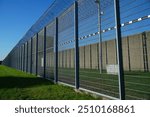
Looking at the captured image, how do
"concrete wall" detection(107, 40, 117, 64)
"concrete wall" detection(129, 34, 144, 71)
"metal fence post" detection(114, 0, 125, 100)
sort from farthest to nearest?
1. "concrete wall" detection(107, 40, 117, 64)
2. "concrete wall" detection(129, 34, 144, 71)
3. "metal fence post" detection(114, 0, 125, 100)

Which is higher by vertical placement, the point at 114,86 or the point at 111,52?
the point at 111,52

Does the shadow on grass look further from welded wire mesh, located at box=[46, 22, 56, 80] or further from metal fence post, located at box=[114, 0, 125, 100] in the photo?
metal fence post, located at box=[114, 0, 125, 100]

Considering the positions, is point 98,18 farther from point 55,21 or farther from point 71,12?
point 55,21

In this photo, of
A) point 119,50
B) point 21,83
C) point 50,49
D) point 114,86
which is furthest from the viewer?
point 50,49

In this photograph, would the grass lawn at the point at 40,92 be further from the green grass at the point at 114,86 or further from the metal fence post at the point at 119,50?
the metal fence post at the point at 119,50

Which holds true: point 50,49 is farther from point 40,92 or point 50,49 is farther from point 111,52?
point 111,52

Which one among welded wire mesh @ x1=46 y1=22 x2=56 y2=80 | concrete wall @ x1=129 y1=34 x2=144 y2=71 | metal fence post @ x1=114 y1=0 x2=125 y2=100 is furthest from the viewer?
concrete wall @ x1=129 y1=34 x2=144 y2=71

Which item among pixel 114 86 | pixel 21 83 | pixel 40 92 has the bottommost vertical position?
pixel 40 92

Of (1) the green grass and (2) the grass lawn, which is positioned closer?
(1) the green grass

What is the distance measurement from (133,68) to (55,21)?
8151 millimetres

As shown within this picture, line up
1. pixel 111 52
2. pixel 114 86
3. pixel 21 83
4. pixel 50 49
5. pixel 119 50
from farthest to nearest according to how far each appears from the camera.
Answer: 1. pixel 111 52
2. pixel 50 49
3. pixel 21 83
4. pixel 114 86
5. pixel 119 50

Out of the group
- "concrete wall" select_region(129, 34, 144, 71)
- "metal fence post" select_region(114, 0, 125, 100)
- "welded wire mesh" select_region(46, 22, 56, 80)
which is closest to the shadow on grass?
"welded wire mesh" select_region(46, 22, 56, 80)

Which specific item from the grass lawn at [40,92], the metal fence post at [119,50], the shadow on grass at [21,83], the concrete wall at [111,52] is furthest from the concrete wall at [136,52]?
the metal fence post at [119,50]

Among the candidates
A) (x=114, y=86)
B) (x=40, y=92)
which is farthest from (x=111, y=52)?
(x=114, y=86)
